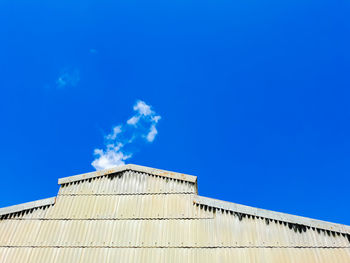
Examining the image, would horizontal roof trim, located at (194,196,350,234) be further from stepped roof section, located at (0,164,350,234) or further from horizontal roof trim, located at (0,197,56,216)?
horizontal roof trim, located at (0,197,56,216)

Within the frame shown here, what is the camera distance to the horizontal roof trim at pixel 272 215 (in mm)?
9172

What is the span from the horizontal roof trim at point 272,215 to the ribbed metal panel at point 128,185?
863 mm

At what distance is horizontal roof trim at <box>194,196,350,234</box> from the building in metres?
0.03

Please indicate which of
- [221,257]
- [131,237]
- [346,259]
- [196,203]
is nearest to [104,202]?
[131,237]

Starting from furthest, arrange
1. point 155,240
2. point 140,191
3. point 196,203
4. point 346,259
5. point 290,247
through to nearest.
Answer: point 140,191
point 196,203
point 155,240
point 290,247
point 346,259

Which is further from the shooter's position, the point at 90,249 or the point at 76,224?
the point at 76,224

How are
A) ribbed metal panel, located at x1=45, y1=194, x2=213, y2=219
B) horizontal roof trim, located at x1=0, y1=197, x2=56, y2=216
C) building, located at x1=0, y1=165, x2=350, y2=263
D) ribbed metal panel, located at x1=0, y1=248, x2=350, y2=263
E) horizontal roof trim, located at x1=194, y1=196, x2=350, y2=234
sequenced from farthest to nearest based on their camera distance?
1. horizontal roof trim, located at x1=0, y1=197, x2=56, y2=216
2. ribbed metal panel, located at x1=45, y1=194, x2=213, y2=219
3. building, located at x1=0, y1=165, x2=350, y2=263
4. horizontal roof trim, located at x1=194, y1=196, x2=350, y2=234
5. ribbed metal panel, located at x1=0, y1=248, x2=350, y2=263

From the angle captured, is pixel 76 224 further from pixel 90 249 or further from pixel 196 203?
pixel 196 203

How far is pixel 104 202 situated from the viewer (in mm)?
11406

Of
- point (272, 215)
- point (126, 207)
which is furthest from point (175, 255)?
point (272, 215)

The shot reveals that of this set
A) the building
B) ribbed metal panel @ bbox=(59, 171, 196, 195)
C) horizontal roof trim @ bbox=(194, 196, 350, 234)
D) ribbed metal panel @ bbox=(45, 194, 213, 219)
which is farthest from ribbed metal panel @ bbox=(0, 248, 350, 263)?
ribbed metal panel @ bbox=(59, 171, 196, 195)

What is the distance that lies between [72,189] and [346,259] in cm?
1132

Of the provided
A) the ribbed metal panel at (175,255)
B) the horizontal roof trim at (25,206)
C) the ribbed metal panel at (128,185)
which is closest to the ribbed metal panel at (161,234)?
the ribbed metal panel at (175,255)

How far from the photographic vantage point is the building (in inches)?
365
